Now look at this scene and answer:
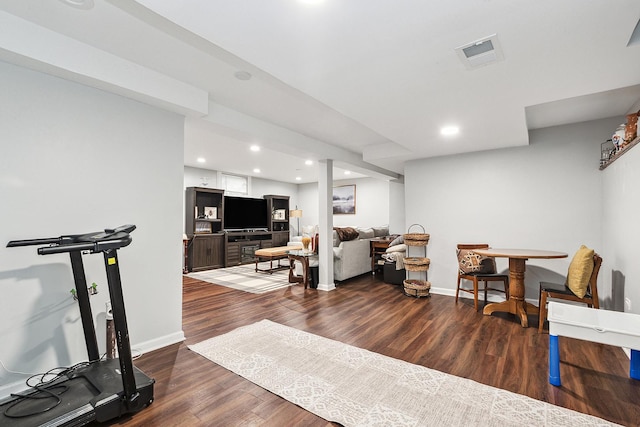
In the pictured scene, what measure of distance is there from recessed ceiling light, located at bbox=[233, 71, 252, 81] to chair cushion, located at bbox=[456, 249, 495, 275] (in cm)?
345

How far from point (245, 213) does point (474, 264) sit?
20.1 ft

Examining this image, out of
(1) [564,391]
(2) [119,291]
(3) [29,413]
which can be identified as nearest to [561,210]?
(1) [564,391]

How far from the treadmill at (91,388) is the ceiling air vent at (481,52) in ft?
8.27

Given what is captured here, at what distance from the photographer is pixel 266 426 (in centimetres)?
171

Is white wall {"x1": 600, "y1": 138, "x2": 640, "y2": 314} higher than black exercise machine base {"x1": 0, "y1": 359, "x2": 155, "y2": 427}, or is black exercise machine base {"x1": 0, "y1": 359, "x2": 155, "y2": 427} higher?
white wall {"x1": 600, "y1": 138, "x2": 640, "y2": 314}

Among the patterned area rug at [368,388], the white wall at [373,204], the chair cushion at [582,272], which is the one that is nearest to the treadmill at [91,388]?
the patterned area rug at [368,388]

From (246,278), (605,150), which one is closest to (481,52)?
(605,150)

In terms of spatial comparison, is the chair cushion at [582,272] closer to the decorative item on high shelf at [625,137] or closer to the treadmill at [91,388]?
the decorative item on high shelf at [625,137]

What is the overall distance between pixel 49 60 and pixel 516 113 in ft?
13.2

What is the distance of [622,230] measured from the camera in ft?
9.27

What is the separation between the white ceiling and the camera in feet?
4.98

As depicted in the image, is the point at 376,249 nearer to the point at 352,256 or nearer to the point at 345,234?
the point at 352,256

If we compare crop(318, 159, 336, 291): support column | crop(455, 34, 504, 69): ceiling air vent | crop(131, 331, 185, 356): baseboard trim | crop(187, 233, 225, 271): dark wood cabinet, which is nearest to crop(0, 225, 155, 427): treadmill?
crop(131, 331, 185, 356): baseboard trim

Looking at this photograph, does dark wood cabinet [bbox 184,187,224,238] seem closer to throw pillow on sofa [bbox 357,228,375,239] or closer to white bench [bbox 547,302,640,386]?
throw pillow on sofa [bbox 357,228,375,239]
